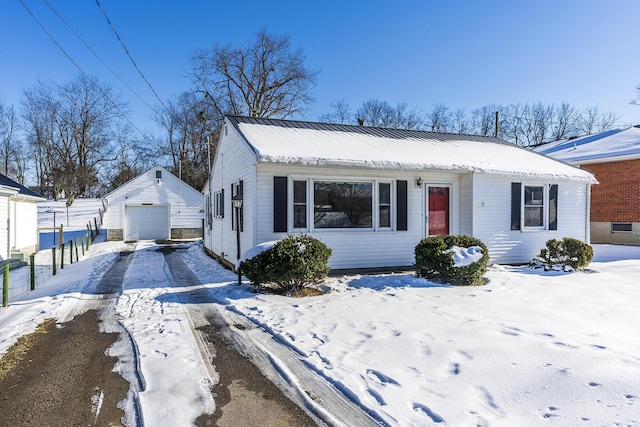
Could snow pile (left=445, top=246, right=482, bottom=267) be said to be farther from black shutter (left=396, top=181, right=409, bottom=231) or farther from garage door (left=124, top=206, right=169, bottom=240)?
garage door (left=124, top=206, right=169, bottom=240)

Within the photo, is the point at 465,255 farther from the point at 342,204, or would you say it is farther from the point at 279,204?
the point at 279,204

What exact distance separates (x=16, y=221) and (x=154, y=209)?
28.9 ft

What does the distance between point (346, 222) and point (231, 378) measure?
6104 mm

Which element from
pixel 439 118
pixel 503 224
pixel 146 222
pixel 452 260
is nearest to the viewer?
pixel 452 260

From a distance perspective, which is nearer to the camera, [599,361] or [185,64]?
[599,361]

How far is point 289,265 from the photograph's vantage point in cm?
740

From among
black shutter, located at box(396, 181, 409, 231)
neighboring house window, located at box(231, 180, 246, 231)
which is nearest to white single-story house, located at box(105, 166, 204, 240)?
neighboring house window, located at box(231, 180, 246, 231)

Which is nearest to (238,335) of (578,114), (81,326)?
(81,326)

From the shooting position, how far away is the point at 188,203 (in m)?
23.9

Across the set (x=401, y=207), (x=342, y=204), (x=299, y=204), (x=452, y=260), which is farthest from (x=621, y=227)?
(x=299, y=204)

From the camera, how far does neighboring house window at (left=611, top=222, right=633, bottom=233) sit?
16.1 metres

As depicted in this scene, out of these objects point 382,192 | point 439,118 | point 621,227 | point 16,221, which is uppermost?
point 439,118

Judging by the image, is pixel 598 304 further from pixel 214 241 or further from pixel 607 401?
pixel 214 241

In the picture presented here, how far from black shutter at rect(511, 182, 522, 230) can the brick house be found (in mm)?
8100
